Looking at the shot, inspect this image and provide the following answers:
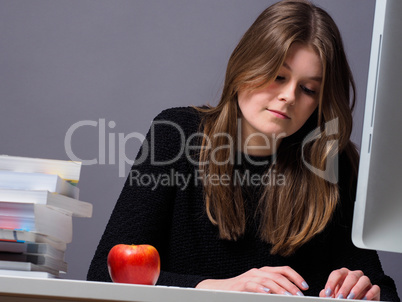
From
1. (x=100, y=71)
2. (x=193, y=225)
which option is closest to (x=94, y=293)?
(x=193, y=225)

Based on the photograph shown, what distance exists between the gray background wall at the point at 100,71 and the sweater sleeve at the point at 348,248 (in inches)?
40.5

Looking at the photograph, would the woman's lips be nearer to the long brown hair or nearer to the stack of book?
the long brown hair

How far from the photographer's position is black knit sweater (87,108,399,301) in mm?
1410

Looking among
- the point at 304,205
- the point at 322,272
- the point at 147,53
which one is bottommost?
the point at 322,272

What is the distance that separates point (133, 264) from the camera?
85 cm

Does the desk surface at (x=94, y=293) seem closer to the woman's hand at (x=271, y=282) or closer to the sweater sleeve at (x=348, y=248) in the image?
the woman's hand at (x=271, y=282)

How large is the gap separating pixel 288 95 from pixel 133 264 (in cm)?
70

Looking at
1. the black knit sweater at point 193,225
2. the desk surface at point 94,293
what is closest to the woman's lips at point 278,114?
the black knit sweater at point 193,225

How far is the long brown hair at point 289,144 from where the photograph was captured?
1.46m

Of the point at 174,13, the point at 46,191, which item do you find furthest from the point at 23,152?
the point at 46,191

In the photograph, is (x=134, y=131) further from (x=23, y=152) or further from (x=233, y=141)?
(x=233, y=141)

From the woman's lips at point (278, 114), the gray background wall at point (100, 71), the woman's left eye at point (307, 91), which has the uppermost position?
the gray background wall at point (100, 71)

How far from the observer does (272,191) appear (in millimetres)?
1531

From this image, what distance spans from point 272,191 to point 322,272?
232 mm
